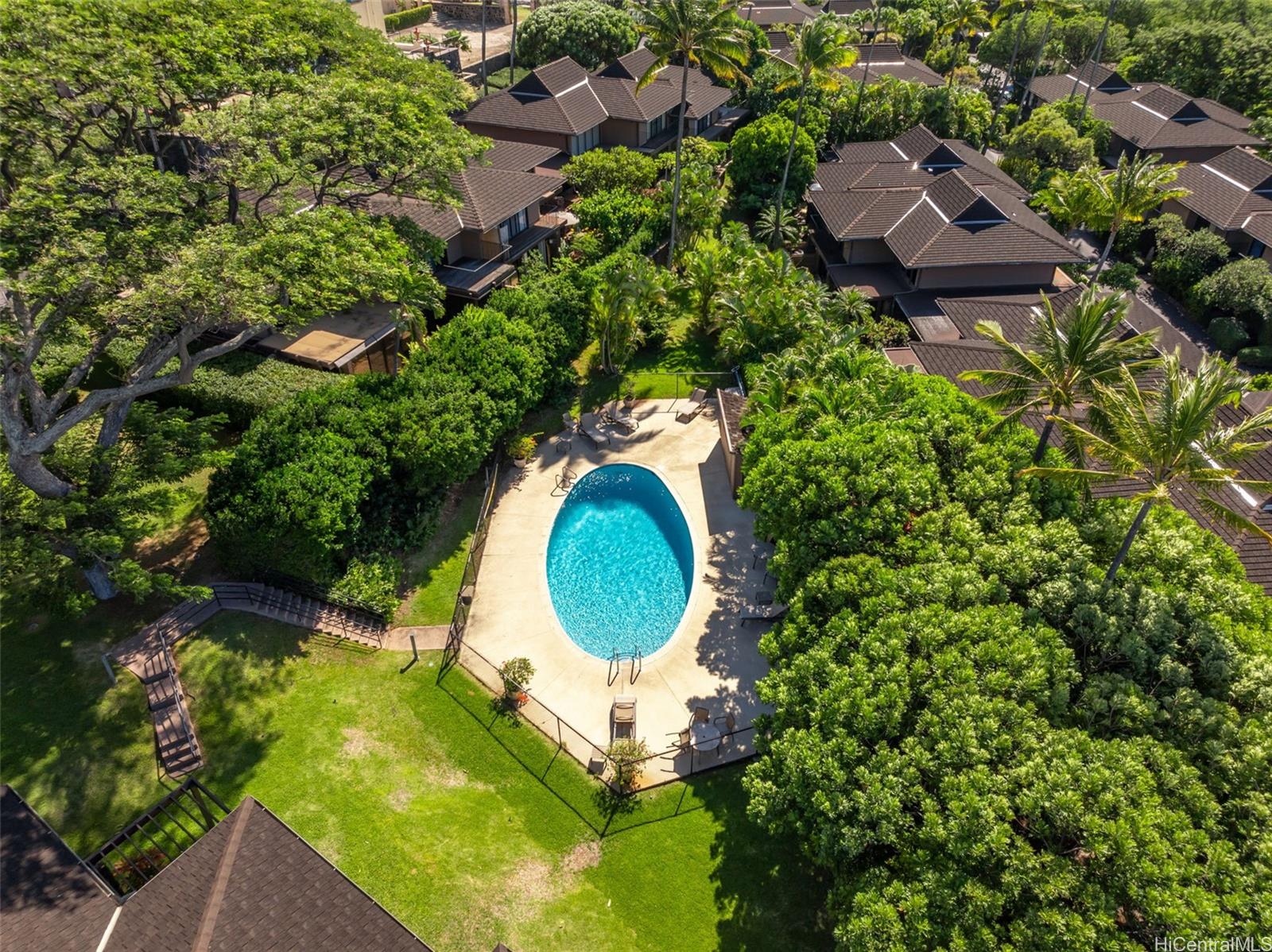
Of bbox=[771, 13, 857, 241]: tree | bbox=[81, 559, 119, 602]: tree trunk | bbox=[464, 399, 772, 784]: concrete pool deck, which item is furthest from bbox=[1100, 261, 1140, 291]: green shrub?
bbox=[81, 559, 119, 602]: tree trunk

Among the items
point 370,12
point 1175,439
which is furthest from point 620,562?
point 370,12

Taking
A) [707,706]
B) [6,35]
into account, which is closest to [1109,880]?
[707,706]

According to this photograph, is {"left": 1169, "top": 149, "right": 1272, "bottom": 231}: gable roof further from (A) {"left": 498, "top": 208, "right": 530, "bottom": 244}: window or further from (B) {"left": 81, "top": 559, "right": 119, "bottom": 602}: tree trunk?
(B) {"left": 81, "top": 559, "right": 119, "bottom": 602}: tree trunk

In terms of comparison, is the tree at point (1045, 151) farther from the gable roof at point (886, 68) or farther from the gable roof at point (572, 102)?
the gable roof at point (572, 102)

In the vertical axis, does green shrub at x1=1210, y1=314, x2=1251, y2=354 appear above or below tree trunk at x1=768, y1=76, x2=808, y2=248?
below

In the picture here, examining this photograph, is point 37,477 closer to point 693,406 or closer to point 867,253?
point 693,406

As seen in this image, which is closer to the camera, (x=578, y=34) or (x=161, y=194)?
(x=161, y=194)

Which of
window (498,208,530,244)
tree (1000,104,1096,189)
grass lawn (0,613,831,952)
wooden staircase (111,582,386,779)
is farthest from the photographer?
tree (1000,104,1096,189)

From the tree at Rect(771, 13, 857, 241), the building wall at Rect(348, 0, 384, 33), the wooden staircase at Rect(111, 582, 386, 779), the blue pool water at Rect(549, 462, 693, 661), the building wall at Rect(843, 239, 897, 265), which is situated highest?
the tree at Rect(771, 13, 857, 241)
